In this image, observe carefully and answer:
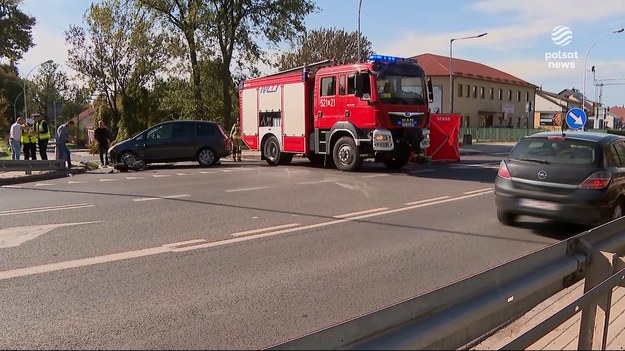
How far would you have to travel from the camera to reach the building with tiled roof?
55.6 metres

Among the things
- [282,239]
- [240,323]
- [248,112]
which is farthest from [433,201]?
[248,112]

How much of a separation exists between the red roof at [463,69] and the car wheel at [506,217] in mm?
48615

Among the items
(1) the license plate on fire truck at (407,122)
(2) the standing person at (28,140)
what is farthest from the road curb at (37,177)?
(1) the license plate on fire truck at (407,122)

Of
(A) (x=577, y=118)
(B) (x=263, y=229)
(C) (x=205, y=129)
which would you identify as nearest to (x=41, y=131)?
(C) (x=205, y=129)

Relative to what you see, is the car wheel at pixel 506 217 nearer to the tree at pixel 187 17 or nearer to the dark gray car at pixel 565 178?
the dark gray car at pixel 565 178

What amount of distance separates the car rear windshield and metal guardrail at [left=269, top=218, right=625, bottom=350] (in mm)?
4195

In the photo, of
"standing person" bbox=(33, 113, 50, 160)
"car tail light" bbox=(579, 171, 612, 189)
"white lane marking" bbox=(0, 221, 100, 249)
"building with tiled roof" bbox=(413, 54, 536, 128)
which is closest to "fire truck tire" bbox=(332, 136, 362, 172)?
"car tail light" bbox=(579, 171, 612, 189)

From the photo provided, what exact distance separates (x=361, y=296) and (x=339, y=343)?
310cm

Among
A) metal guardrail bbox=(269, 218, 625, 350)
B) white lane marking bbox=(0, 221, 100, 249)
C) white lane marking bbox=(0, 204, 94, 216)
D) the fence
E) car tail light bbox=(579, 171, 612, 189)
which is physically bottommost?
white lane marking bbox=(0, 221, 100, 249)

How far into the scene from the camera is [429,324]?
2.11m

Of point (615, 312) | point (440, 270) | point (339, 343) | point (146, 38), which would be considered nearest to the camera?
point (339, 343)

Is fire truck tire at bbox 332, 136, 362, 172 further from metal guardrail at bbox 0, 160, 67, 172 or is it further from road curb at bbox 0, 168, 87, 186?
metal guardrail at bbox 0, 160, 67, 172

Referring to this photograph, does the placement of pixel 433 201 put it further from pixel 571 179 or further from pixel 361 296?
pixel 361 296

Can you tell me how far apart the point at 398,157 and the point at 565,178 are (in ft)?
33.8
